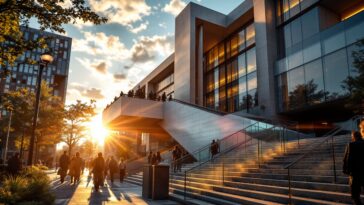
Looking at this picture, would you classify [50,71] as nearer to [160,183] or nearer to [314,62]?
[314,62]

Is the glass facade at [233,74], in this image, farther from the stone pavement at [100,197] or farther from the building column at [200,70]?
the stone pavement at [100,197]

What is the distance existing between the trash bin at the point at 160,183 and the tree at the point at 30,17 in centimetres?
565

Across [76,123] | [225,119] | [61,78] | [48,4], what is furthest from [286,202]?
[61,78]

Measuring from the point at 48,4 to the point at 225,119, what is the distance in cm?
1308

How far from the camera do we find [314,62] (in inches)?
790

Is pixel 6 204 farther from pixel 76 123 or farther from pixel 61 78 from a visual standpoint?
pixel 61 78

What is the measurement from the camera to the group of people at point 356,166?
5.25 metres

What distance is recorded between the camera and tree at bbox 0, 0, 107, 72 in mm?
8367

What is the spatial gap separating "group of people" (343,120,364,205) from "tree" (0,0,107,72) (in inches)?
321

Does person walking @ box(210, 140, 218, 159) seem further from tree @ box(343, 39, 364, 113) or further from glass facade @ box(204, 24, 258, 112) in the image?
glass facade @ box(204, 24, 258, 112)

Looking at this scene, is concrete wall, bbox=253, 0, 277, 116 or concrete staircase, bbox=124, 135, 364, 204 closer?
concrete staircase, bbox=124, 135, 364, 204

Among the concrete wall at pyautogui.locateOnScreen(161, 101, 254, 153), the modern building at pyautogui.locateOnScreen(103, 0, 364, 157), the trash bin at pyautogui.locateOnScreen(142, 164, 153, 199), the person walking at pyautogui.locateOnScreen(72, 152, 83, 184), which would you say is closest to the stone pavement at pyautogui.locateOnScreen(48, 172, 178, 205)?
the trash bin at pyautogui.locateOnScreen(142, 164, 153, 199)

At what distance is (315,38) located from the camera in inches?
805

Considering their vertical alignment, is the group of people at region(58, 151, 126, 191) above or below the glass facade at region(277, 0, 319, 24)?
below
